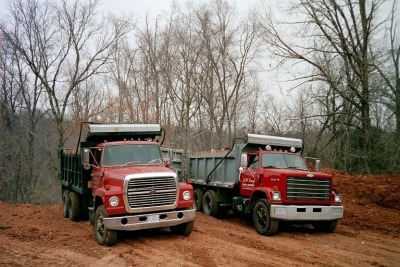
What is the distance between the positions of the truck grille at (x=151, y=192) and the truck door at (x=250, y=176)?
315 centimetres

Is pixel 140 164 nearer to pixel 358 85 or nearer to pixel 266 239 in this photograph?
pixel 266 239

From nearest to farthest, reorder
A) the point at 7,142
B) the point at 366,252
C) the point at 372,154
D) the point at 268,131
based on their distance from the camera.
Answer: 1. the point at 366,252
2. the point at 372,154
3. the point at 7,142
4. the point at 268,131

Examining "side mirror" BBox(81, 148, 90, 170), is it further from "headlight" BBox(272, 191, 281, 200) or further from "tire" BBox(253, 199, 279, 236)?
"headlight" BBox(272, 191, 281, 200)

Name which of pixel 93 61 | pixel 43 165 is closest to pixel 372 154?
pixel 93 61

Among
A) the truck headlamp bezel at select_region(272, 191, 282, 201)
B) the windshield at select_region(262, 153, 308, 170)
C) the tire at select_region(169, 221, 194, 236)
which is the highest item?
the windshield at select_region(262, 153, 308, 170)

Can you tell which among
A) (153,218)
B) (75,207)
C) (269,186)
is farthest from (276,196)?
(75,207)

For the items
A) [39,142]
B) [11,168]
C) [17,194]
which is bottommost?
[17,194]

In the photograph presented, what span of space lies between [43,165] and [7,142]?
3611mm

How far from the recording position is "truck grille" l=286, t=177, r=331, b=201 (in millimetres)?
10891

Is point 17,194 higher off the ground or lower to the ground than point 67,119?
lower

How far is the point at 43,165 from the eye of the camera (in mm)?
31922

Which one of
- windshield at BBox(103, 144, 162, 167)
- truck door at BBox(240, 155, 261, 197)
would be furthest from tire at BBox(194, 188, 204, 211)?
windshield at BBox(103, 144, 162, 167)

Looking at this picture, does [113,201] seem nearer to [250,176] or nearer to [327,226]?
[250,176]

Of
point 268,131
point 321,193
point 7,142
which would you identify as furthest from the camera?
point 268,131
